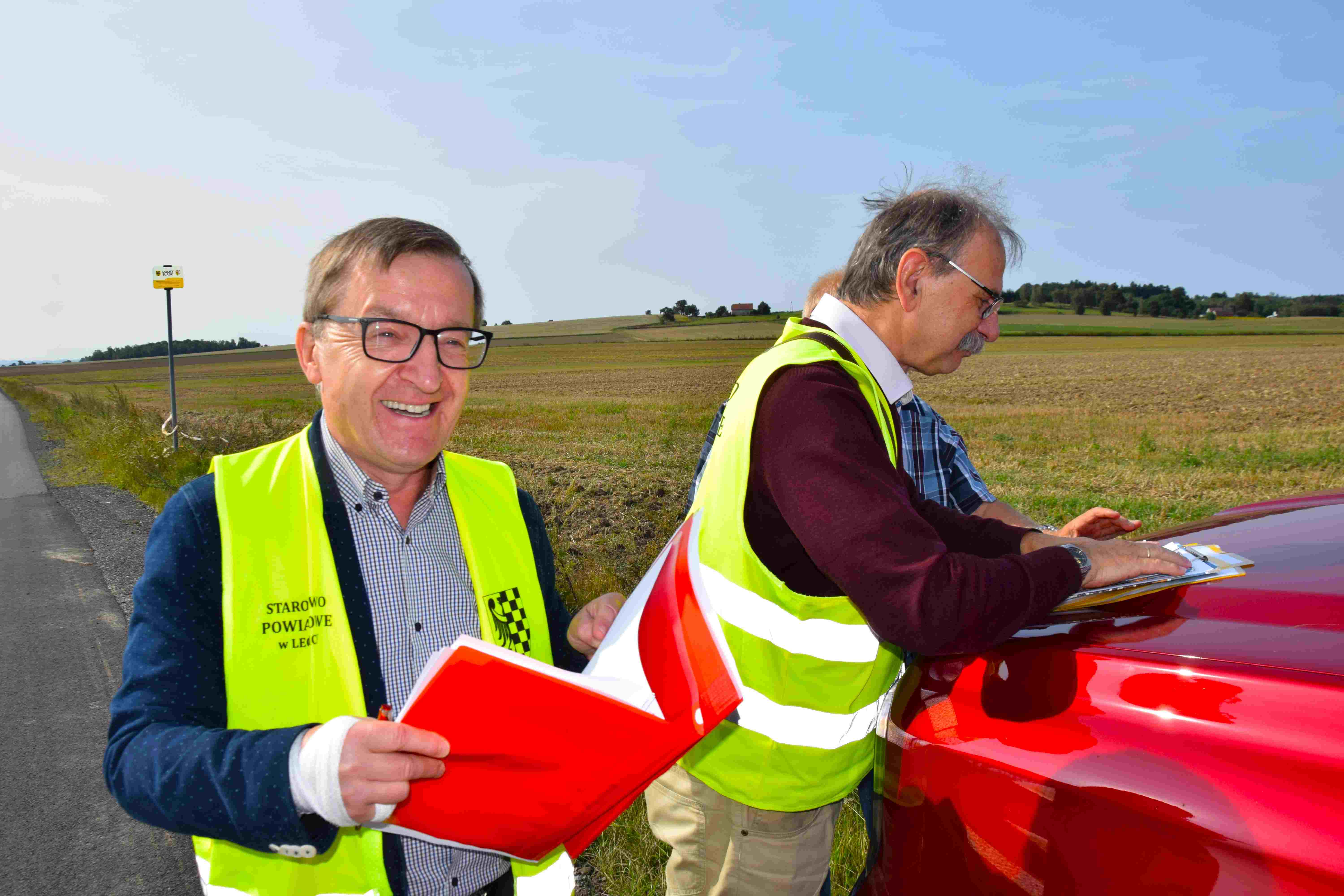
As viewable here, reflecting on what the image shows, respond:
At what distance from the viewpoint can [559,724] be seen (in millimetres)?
1103

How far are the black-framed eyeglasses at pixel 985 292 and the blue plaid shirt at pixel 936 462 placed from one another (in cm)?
72

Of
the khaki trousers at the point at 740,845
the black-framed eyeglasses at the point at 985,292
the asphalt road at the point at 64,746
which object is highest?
the black-framed eyeglasses at the point at 985,292

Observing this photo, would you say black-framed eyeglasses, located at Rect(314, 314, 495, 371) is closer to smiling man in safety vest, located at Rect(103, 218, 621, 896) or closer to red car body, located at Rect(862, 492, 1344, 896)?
smiling man in safety vest, located at Rect(103, 218, 621, 896)

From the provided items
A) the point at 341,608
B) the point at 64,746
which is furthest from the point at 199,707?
the point at 64,746

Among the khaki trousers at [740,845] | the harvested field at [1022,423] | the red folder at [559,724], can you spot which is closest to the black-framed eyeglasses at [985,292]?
the red folder at [559,724]

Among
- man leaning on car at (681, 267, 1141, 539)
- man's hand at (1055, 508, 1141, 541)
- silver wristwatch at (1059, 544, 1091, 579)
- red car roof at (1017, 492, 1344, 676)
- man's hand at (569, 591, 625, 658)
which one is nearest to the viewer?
red car roof at (1017, 492, 1344, 676)

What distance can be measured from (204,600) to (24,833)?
9.34 ft

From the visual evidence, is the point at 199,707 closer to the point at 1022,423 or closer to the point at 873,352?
the point at 873,352

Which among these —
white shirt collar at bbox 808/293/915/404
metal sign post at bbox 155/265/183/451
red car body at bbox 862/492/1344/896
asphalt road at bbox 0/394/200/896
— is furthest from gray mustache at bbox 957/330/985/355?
metal sign post at bbox 155/265/183/451

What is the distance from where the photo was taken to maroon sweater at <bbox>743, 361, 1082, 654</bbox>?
142 centimetres

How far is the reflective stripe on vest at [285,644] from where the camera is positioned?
1.36m

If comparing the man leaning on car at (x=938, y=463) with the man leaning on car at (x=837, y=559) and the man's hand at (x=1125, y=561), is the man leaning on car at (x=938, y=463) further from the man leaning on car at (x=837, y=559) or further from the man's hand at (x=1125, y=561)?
the man's hand at (x=1125, y=561)

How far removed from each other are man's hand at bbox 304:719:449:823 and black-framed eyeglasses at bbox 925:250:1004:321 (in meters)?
1.53

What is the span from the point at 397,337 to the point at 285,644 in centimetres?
56
